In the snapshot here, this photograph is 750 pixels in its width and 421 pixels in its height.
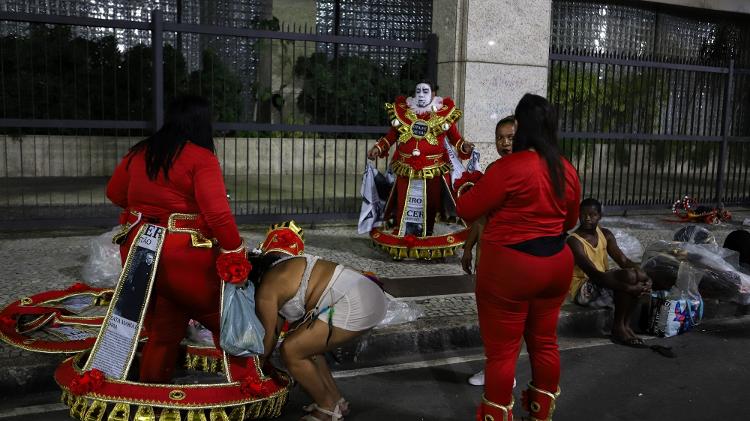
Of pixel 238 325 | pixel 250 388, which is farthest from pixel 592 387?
pixel 238 325

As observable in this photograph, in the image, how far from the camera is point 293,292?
3.69 metres

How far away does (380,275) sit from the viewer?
22.4ft

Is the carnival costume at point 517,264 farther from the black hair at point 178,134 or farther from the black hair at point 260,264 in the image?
the black hair at point 178,134

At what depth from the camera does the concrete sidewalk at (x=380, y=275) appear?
14.6 feet

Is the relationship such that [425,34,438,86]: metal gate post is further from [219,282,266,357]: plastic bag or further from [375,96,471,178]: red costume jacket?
[219,282,266,357]: plastic bag

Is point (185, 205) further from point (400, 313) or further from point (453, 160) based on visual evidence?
point (453, 160)

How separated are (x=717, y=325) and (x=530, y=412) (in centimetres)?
314

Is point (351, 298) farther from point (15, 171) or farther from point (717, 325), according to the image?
point (15, 171)

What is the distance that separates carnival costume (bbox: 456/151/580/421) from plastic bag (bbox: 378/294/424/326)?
1.84m

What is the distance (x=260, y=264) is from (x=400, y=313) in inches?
71.9

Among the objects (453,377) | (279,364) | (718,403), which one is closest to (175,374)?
(279,364)

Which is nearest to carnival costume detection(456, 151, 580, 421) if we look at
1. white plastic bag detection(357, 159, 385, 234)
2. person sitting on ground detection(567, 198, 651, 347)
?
person sitting on ground detection(567, 198, 651, 347)

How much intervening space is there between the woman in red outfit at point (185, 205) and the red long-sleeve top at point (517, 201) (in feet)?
3.74

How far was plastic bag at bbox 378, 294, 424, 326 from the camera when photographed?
5395mm
